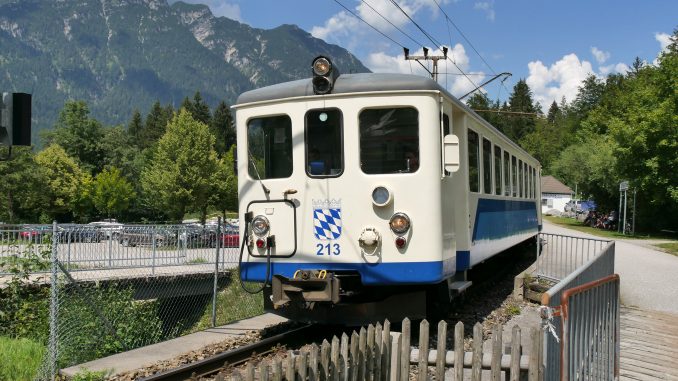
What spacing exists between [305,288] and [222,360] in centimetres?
120

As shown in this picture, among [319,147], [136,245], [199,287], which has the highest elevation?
[319,147]

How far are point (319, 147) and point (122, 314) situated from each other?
Result: 631 cm

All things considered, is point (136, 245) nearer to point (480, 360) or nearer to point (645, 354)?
point (645, 354)

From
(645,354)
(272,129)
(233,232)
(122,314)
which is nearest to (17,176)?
(233,232)

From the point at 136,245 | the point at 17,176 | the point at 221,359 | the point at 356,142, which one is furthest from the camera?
the point at 17,176

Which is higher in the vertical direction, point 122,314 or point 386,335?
point 386,335

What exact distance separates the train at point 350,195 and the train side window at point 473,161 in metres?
0.68

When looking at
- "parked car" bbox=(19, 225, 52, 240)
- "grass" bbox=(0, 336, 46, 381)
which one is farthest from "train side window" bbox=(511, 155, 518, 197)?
"parked car" bbox=(19, 225, 52, 240)

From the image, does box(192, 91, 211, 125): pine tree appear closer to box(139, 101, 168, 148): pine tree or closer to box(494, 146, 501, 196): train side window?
box(139, 101, 168, 148): pine tree

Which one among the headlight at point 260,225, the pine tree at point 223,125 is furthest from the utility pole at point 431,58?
the pine tree at point 223,125

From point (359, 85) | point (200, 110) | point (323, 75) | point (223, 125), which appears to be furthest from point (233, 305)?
point (200, 110)

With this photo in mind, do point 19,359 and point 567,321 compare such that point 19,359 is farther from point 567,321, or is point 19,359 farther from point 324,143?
point 567,321

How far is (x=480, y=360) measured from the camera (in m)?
4.39

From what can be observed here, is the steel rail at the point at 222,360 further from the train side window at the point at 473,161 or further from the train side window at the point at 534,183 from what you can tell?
the train side window at the point at 534,183
